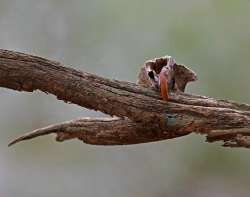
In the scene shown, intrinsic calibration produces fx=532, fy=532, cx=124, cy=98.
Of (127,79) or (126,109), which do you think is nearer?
(126,109)

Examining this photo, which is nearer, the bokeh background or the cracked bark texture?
the cracked bark texture

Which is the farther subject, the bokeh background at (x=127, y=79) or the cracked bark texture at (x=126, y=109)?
the bokeh background at (x=127, y=79)

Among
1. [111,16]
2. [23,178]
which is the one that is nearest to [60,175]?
[23,178]

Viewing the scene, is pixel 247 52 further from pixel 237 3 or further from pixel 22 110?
pixel 22 110

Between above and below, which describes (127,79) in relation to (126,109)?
above
